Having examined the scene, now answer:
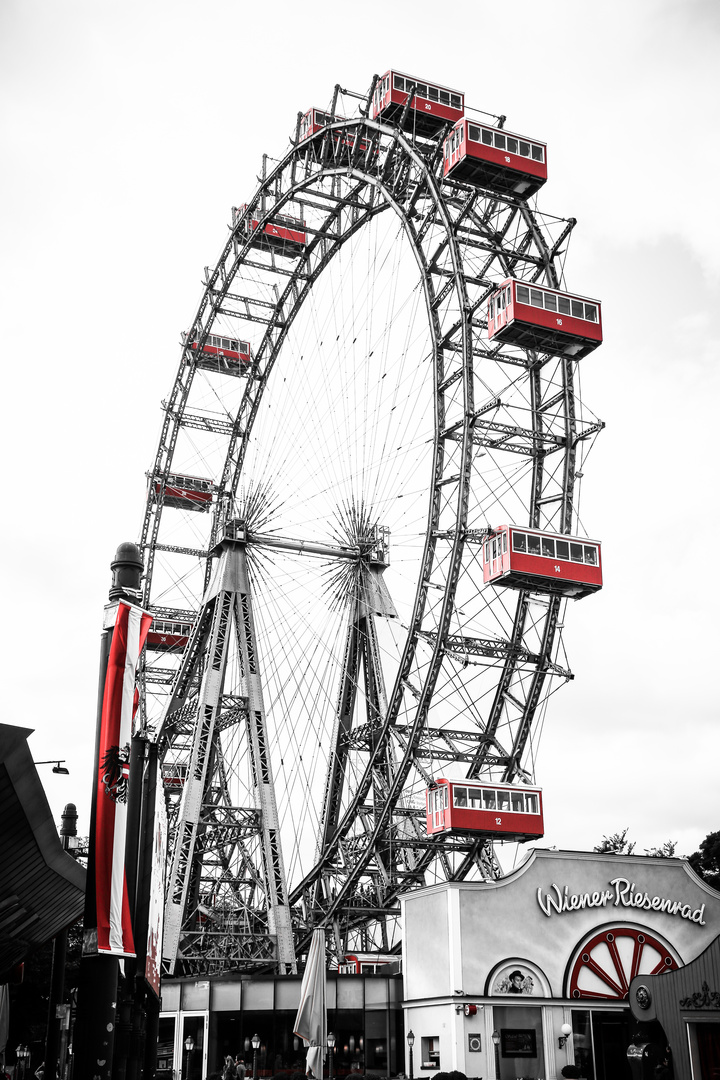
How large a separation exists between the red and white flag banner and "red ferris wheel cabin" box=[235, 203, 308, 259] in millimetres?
35072

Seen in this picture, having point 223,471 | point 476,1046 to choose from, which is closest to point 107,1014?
point 476,1046

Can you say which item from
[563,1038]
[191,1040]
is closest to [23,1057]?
[191,1040]

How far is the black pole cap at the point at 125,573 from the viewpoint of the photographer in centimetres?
1736

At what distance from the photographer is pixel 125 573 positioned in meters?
17.6

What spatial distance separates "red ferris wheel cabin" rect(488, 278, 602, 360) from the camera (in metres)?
36.5

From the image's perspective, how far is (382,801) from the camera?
41719mm

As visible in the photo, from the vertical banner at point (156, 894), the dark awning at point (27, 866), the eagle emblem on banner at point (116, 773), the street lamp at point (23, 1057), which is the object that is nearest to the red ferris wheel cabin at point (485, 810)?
the dark awning at point (27, 866)

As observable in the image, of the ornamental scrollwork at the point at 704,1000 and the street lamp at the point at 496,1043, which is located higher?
the ornamental scrollwork at the point at 704,1000

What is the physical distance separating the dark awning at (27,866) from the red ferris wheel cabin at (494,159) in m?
26.6

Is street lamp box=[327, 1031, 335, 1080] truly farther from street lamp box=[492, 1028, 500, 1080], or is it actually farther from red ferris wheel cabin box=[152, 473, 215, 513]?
red ferris wheel cabin box=[152, 473, 215, 513]

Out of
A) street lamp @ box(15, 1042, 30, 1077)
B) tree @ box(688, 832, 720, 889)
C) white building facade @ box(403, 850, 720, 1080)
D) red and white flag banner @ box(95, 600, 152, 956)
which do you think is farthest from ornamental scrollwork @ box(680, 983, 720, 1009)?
tree @ box(688, 832, 720, 889)

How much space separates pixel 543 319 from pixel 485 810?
15.5 meters

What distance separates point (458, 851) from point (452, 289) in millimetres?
19298

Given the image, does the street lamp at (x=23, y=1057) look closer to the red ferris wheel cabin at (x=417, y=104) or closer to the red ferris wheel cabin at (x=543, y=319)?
the red ferris wheel cabin at (x=543, y=319)
